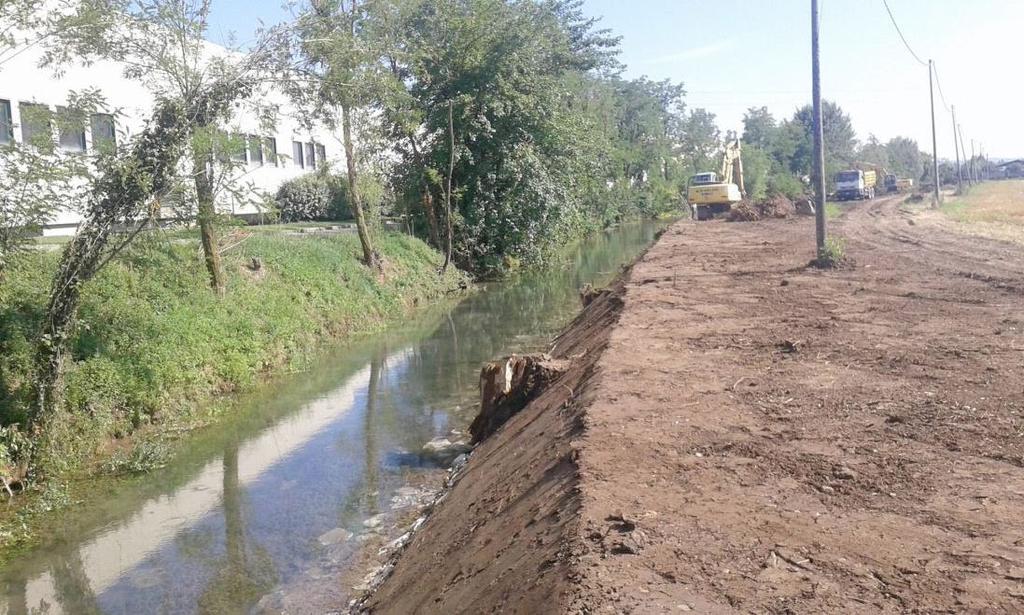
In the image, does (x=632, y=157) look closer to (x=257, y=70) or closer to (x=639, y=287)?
(x=639, y=287)

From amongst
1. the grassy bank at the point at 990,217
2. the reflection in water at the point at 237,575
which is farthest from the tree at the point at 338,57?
the grassy bank at the point at 990,217

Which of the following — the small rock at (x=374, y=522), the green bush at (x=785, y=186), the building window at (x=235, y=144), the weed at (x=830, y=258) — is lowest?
the small rock at (x=374, y=522)

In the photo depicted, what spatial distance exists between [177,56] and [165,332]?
180 inches

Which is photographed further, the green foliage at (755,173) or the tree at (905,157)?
the tree at (905,157)

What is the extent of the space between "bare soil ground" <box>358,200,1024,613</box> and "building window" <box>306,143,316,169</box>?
30.0 meters

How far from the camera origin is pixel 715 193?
43.4 m

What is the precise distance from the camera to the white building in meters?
11.4

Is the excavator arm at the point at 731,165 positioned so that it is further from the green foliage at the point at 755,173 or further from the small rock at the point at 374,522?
the small rock at the point at 374,522

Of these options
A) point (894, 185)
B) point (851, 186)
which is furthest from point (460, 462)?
point (894, 185)

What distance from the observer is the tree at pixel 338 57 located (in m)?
14.1

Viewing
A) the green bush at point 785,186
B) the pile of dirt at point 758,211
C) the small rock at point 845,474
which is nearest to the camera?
the small rock at point 845,474

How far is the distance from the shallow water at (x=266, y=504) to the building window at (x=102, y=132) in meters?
4.20

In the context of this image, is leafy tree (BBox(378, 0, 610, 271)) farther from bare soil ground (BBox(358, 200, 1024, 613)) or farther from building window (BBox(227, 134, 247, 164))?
bare soil ground (BBox(358, 200, 1024, 613))

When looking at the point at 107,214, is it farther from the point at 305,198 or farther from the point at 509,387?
the point at 305,198
